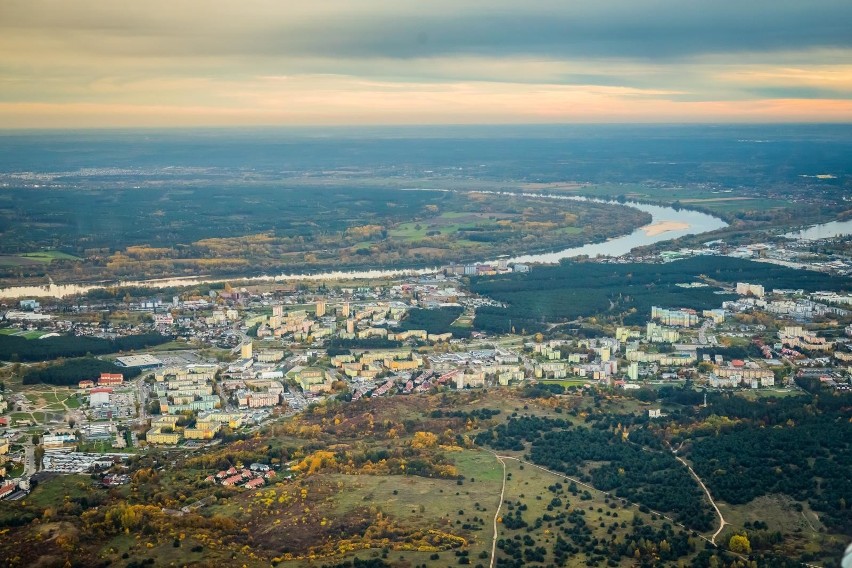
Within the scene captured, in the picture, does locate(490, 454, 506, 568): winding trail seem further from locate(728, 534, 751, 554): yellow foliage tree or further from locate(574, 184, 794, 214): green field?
locate(574, 184, 794, 214): green field

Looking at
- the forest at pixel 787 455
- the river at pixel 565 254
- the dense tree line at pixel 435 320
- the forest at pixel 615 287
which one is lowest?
the river at pixel 565 254

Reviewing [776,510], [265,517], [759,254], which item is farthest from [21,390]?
[759,254]

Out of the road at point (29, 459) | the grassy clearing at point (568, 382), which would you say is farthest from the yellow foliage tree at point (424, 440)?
the road at point (29, 459)

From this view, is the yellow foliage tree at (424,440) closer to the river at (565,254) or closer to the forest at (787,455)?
the forest at (787,455)

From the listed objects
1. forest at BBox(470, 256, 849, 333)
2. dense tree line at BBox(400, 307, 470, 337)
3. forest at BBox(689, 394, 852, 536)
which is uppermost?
forest at BBox(689, 394, 852, 536)

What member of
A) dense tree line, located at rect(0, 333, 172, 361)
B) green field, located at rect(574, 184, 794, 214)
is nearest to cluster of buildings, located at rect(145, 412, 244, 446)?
dense tree line, located at rect(0, 333, 172, 361)

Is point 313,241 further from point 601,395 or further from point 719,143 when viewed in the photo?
point 719,143
